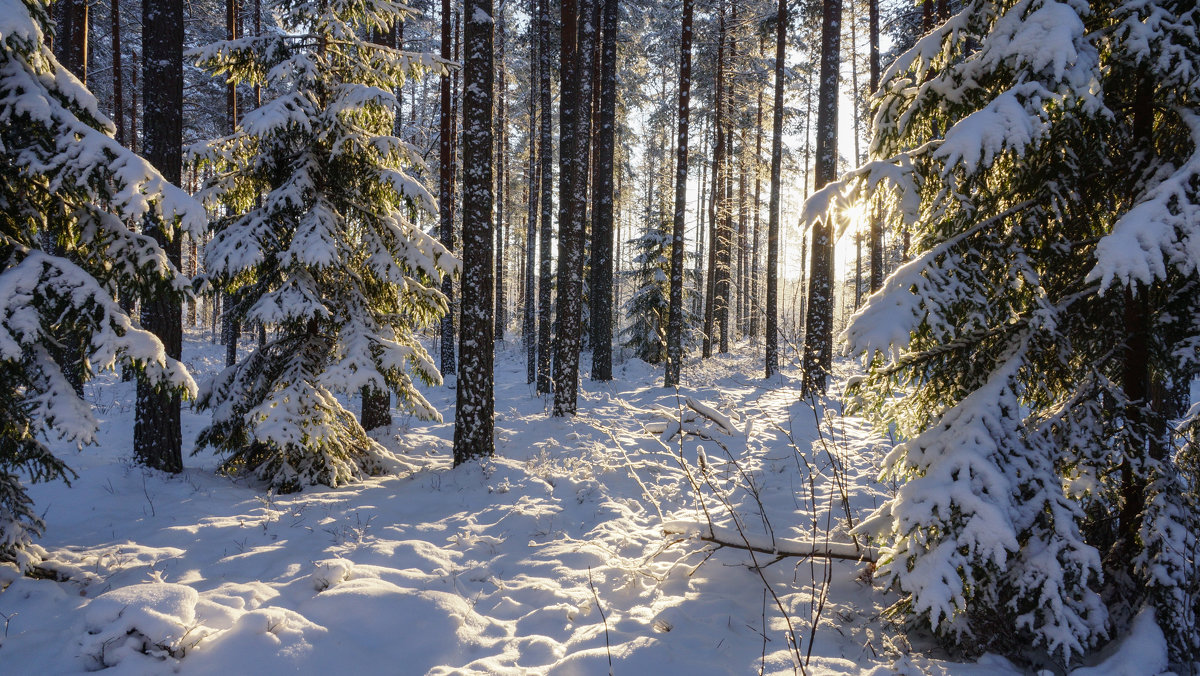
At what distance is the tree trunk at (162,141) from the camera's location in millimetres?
6227

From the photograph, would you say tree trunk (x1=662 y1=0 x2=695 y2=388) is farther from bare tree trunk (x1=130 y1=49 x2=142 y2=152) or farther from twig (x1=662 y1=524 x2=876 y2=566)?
bare tree trunk (x1=130 y1=49 x2=142 y2=152)

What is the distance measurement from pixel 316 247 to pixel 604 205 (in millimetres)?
9325

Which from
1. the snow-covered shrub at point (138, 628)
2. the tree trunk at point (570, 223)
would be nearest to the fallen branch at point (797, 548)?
the snow-covered shrub at point (138, 628)

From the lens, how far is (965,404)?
3566 millimetres

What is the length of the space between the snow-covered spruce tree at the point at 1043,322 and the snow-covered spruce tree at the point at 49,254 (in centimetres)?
514

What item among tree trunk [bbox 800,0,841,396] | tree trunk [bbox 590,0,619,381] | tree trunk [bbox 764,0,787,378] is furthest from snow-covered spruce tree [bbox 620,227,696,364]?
tree trunk [bbox 800,0,841,396]

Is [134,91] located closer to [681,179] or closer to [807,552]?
[681,179]

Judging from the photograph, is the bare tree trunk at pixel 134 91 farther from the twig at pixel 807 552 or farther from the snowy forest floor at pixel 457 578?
the twig at pixel 807 552

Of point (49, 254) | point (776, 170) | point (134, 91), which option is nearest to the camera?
point (49, 254)

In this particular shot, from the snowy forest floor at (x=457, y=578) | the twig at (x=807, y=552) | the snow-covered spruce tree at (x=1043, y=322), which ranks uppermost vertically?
the snow-covered spruce tree at (x=1043, y=322)

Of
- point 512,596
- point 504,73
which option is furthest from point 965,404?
point 504,73

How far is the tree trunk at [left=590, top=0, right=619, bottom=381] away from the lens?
508 inches

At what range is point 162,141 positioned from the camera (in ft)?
20.6

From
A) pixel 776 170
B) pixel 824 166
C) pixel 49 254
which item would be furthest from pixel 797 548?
pixel 776 170
